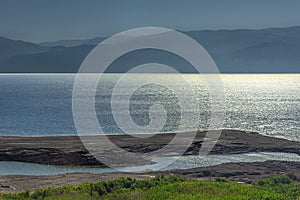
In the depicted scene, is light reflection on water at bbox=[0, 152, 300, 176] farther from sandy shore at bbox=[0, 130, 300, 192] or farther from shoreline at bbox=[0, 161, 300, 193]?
shoreline at bbox=[0, 161, 300, 193]

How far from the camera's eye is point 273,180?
120 ft

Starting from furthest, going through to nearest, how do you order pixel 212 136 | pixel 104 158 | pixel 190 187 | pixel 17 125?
pixel 17 125 → pixel 212 136 → pixel 104 158 → pixel 190 187

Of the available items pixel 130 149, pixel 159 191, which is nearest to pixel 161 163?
pixel 130 149

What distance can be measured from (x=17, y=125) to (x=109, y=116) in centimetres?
3119

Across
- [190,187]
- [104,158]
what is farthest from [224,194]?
[104,158]

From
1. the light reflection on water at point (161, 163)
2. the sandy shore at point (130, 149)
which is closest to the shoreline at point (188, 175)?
the sandy shore at point (130, 149)

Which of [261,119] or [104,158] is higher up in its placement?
[261,119]

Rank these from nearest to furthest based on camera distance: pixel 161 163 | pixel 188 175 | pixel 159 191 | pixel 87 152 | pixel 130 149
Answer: pixel 159 191, pixel 188 175, pixel 161 163, pixel 87 152, pixel 130 149

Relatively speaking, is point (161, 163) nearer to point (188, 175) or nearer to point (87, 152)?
point (188, 175)

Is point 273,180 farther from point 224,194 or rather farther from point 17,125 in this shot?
point 17,125

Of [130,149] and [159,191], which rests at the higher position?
[130,149]

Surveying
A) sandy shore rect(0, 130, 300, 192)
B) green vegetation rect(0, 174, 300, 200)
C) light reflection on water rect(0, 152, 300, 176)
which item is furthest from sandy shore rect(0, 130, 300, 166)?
green vegetation rect(0, 174, 300, 200)

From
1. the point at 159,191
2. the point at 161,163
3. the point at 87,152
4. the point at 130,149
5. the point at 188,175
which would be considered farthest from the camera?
the point at 130,149

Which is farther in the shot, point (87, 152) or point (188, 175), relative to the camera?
point (87, 152)
